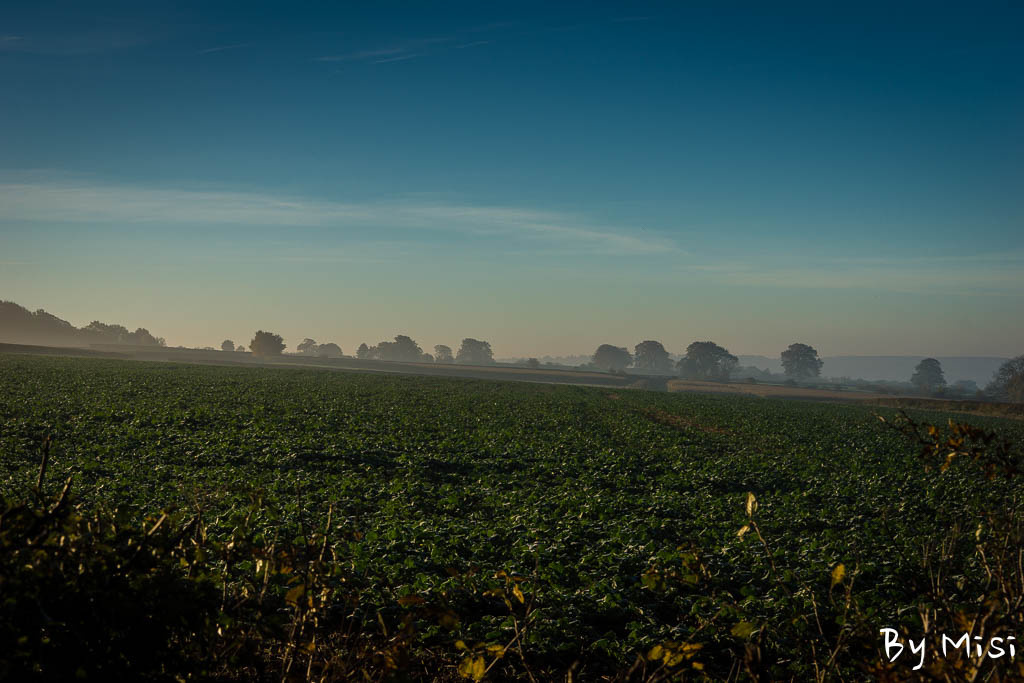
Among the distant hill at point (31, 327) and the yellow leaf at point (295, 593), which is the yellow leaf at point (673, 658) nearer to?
the yellow leaf at point (295, 593)

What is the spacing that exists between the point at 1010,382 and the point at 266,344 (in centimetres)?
17242

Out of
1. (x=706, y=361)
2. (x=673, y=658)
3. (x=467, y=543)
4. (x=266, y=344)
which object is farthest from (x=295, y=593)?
(x=706, y=361)

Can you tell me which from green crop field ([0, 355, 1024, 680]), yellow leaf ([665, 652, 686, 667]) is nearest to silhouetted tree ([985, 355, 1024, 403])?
green crop field ([0, 355, 1024, 680])

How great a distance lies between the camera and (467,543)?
11898mm

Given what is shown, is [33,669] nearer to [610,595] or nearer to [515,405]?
[610,595]

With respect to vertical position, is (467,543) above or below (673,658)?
below

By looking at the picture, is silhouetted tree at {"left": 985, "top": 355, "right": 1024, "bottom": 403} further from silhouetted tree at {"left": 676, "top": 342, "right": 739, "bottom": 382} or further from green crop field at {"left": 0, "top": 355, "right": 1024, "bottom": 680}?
green crop field at {"left": 0, "top": 355, "right": 1024, "bottom": 680}

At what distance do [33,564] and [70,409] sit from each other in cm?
3108

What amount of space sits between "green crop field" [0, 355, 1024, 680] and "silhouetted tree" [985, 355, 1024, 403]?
92.8 m

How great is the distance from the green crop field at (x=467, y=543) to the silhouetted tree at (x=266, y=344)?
14770 centimetres

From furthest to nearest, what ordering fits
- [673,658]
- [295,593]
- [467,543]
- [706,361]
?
1. [706,361]
2. [467,543]
3. [673,658]
4. [295,593]

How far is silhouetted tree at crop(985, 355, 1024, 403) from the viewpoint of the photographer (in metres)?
101

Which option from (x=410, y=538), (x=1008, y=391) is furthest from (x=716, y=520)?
(x=1008, y=391)

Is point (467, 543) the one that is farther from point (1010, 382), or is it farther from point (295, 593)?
point (1010, 382)
